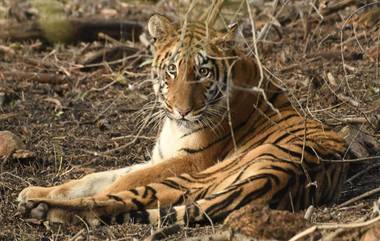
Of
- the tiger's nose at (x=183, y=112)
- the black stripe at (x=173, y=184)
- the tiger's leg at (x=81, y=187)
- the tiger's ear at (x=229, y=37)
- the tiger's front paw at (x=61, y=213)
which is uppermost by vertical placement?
the tiger's ear at (x=229, y=37)

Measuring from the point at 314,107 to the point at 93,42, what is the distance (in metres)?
3.36

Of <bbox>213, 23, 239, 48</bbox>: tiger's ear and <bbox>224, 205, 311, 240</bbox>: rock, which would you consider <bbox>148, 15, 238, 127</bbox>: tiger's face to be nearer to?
<bbox>213, 23, 239, 48</bbox>: tiger's ear

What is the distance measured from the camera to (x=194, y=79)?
6.24 meters

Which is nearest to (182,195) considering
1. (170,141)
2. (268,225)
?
(170,141)

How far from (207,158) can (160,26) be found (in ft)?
3.25

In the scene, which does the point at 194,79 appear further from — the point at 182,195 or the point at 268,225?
the point at 268,225

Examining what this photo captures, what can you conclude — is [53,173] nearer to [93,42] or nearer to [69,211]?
[69,211]

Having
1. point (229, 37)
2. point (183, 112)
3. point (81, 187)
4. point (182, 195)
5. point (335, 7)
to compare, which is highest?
point (229, 37)

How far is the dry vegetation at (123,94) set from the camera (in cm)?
550

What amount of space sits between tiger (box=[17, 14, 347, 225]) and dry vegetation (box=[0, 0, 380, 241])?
128 mm

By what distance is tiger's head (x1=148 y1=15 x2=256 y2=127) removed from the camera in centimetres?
614

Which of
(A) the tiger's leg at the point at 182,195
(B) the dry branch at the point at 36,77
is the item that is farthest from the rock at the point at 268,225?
(B) the dry branch at the point at 36,77

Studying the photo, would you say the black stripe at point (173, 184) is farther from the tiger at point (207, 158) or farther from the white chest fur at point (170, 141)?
the white chest fur at point (170, 141)

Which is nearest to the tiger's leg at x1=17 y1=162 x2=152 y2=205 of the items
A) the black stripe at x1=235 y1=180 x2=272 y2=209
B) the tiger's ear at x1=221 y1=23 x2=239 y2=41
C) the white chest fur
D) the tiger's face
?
the white chest fur
